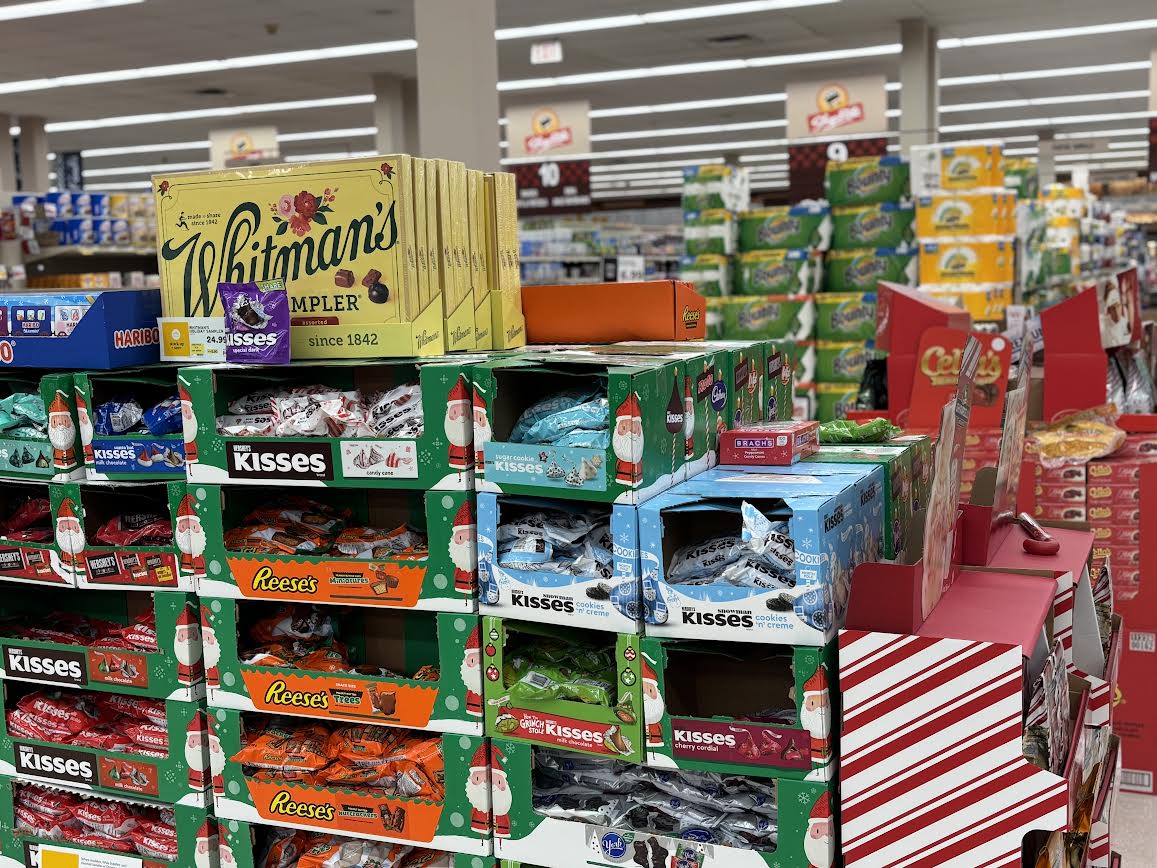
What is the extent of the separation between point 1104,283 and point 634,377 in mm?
2702

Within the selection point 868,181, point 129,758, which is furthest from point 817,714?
point 868,181

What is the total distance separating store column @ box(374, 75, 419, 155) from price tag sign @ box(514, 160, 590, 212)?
173 cm

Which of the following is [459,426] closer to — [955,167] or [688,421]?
[688,421]

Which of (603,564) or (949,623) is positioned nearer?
(949,623)

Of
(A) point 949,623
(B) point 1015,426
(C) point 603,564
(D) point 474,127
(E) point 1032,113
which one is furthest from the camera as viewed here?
(E) point 1032,113

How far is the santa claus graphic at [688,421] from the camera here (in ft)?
7.39

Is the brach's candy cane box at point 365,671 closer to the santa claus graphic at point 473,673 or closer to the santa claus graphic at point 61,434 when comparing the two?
the santa claus graphic at point 473,673

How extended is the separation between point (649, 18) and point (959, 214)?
12.9ft

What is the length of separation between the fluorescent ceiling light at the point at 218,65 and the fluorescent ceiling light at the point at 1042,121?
10.0m

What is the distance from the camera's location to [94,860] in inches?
106

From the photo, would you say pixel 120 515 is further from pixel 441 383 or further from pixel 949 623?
pixel 949 623

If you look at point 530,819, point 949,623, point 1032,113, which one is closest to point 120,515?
point 530,819

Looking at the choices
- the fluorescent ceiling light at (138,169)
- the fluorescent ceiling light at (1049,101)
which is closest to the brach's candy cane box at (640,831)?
the fluorescent ceiling light at (1049,101)

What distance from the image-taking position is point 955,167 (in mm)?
7234
